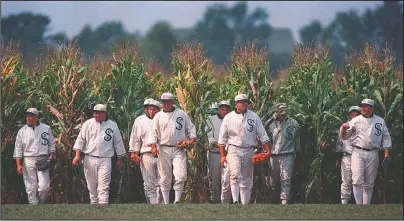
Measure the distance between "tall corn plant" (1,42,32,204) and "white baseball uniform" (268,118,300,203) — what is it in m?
4.87

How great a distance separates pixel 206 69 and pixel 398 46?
53.7 meters

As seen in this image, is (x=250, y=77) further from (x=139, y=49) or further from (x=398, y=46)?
(x=398, y=46)

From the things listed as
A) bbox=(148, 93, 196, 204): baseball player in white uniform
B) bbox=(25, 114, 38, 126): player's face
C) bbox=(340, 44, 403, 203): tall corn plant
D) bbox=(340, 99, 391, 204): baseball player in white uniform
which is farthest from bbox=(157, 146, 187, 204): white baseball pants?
bbox=(340, 44, 403, 203): tall corn plant

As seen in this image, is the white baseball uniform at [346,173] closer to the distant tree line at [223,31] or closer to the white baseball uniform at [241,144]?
the white baseball uniform at [241,144]

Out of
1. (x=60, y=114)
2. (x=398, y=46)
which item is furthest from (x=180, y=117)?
(x=398, y=46)

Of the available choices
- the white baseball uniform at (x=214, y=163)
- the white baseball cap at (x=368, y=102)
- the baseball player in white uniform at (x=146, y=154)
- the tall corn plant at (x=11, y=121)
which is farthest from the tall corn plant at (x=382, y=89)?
the tall corn plant at (x=11, y=121)

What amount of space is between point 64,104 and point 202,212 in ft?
16.4

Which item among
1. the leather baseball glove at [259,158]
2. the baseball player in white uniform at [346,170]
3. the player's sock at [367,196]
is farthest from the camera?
the baseball player in white uniform at [346,170]

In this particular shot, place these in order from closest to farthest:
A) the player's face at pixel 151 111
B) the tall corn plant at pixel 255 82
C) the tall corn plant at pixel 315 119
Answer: the player's face at pixel 151 111
the tall corn plant at pixel 315 119
the tall corn plant at pixel 255 82

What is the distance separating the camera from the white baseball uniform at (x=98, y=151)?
22859mm

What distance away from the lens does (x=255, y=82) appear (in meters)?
24.1

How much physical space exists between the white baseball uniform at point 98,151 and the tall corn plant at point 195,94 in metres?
1.54

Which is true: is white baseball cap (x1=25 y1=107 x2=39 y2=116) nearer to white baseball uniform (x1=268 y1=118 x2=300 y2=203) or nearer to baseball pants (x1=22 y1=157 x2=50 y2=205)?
baseball pants (x1=22 y1=157 x2=50 y2=205)

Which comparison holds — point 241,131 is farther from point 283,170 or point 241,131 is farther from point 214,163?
point 283,170
